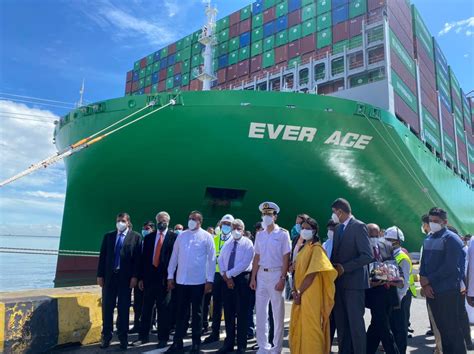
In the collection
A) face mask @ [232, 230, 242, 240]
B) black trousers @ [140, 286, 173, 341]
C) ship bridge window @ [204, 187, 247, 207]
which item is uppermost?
ship bridge window @ [204, 187, 247, 207]

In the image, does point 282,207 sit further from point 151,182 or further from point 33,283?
point 33,283

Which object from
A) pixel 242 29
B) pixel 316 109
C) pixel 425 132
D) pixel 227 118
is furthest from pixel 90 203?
pixel 425 132

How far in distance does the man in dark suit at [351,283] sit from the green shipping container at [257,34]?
70.0 feet

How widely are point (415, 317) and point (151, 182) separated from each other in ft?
27.9

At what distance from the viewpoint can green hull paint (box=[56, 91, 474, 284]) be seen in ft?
37.6

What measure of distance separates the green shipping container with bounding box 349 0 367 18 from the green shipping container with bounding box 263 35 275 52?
4.77 metres

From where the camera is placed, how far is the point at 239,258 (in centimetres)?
494

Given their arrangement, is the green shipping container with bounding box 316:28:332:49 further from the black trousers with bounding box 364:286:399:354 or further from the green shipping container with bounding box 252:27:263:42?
the black trousers with bounding box 364:286:399:354

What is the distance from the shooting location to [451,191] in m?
22.9

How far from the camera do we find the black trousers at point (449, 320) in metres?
3.50

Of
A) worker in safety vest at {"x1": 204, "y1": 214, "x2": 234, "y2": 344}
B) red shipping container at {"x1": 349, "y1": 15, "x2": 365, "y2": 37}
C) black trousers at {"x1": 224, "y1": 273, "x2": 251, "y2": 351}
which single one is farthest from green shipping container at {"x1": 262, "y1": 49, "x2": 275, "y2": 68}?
black trousers at {"x1": 224, "y1": 273, "x2": 251, "y2": 351}

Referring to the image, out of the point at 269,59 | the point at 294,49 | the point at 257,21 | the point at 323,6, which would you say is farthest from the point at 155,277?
Answer: the point at 257,21

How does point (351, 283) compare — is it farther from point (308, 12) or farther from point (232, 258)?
point (308, 12)

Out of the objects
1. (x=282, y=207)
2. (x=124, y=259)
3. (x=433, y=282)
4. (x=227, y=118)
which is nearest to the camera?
(x=433, y=282)
